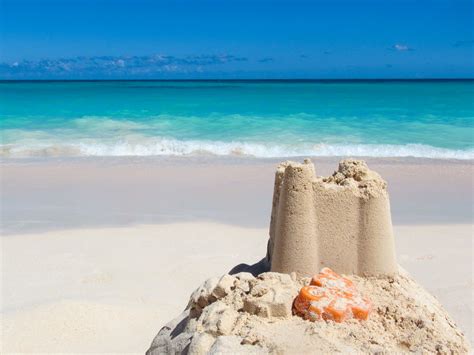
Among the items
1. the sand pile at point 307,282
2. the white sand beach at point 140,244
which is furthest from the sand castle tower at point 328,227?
the white sand beach at point 140,244

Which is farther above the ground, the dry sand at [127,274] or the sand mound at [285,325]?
the sand mound at [285,325]

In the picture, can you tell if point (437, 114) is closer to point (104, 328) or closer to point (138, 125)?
point (138, 125)

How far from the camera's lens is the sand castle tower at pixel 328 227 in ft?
10.3

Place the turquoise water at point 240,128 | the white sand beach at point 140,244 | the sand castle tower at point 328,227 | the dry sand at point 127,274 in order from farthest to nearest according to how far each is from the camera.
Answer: the turquoise water at point 240,128 < the white sand beach at point 140,244 < the dry sand at point 127,274 < the sand castle tower at point 328,227

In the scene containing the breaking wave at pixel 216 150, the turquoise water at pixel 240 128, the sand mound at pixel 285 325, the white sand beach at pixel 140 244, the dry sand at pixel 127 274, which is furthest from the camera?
the turquoise water at pixel 240 128

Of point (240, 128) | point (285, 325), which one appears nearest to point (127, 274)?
point (285, 325)

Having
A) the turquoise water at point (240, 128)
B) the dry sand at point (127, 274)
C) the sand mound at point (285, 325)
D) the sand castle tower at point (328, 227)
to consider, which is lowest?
the dry sand at point (127, 274)

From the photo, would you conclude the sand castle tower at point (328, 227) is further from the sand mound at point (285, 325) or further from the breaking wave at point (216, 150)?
the breaking wave at point (216, 150)

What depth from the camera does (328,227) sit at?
125 inches

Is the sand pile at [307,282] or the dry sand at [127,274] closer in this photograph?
the sand pile at [307,282]

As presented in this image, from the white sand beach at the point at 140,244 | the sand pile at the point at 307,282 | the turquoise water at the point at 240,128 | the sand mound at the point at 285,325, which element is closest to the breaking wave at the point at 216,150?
the turquoise water at the point at 240,128

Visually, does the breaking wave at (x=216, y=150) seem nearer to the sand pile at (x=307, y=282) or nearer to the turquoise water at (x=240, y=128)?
the turquoise water at (x=240, y=128)

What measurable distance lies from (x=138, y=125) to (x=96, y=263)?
46.5 ft

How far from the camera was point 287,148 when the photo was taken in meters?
15.5
